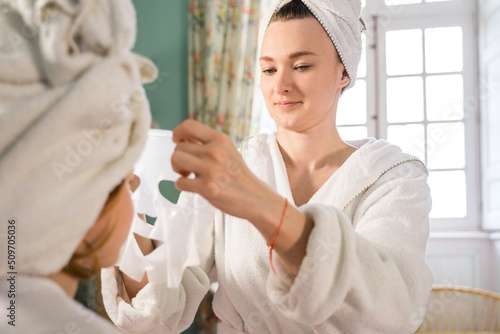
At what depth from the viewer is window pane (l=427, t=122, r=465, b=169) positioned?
3502mm

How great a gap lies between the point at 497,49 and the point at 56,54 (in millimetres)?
3077

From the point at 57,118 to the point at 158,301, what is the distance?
0.61 metres

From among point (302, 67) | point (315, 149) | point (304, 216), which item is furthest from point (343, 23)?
point (304, 216)

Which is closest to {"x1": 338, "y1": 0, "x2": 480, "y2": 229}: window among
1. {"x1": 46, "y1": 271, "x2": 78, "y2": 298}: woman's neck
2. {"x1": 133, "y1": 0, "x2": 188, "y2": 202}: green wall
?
{"x1": 133, "y1": 0, "x2": 188, "y2": 202}: green wall

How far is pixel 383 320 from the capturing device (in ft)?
2.84

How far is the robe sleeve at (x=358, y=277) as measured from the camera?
0.78 m

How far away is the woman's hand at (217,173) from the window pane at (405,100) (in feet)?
9.90

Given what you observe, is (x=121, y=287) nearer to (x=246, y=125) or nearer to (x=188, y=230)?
(x=188, y=230)

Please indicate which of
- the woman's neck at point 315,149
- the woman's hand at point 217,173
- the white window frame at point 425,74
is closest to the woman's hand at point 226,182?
the woman's hand at point 217,173

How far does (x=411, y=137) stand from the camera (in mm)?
3580

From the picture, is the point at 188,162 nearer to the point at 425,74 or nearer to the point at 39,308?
the point at 39,308

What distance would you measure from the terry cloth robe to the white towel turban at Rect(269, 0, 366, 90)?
83 cm

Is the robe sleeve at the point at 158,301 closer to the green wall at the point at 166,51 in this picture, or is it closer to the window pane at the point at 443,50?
the green wall at the point at 166,51

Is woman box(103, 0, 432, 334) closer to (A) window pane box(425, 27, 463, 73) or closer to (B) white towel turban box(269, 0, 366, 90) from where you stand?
(B) white towel turban box(269, 0, 366, 90)
